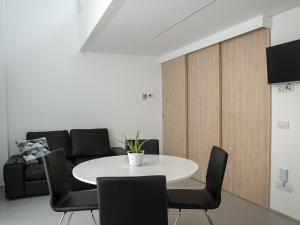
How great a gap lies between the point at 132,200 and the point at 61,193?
1.04m

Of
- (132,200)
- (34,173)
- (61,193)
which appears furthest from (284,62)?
(34,173)

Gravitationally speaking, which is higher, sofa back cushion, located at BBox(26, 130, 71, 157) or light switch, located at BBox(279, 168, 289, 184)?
sofa back cushion, located at BBox(26, 130, 71, 157)

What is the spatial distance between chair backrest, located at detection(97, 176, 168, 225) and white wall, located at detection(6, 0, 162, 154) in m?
3.35

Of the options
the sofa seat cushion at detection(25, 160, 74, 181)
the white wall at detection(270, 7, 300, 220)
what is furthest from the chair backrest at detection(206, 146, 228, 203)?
the sofa seat cushion at detection(25, 160, 74, 181)

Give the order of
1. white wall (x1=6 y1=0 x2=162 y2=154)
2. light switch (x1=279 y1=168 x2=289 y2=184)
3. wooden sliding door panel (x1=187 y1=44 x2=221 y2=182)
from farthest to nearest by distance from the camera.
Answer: white wall (x1=6 y1=0 x2=162 y2=154) → wooden sliding door panel (x1=187 y1=44 x2=221 y2=182) → light switch (x1=279 y1=168 x2=289 y2=184)

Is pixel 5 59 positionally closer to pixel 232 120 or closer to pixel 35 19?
pixel 35 19

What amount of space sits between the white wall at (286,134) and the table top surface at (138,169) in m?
1.24

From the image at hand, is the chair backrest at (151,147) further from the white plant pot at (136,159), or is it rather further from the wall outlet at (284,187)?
the wall outlet at (284,187)

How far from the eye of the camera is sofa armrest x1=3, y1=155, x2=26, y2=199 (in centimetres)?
347

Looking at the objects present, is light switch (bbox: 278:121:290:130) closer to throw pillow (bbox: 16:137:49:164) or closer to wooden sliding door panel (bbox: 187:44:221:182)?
wooden sliding door panel (bbox: 187:44:221:182)

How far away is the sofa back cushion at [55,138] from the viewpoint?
425 cm

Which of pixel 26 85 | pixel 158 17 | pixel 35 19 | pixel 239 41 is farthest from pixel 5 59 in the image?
pixel 239 41

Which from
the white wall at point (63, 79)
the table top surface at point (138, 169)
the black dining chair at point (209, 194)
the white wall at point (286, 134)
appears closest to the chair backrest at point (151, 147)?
the table top surface at point (138, 169)

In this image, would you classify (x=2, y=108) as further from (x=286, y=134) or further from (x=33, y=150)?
(x=286, y=134)
